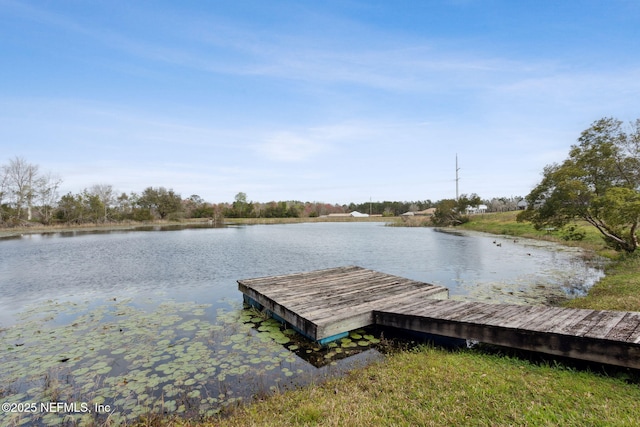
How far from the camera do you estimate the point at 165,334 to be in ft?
19.2

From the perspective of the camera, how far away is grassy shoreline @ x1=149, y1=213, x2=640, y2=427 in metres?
2.50

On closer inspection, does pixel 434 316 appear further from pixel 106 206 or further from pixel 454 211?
pixel 106 206

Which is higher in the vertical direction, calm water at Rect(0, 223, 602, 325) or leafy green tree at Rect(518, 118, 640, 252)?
leafy green tree at Rect(518, 118, 640, 252)

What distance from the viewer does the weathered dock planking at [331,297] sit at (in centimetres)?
525

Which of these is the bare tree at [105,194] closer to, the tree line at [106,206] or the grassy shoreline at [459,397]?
the tree line at [106,206]

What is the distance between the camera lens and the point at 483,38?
1373cm

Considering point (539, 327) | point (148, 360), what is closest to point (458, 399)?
point (539, 327)

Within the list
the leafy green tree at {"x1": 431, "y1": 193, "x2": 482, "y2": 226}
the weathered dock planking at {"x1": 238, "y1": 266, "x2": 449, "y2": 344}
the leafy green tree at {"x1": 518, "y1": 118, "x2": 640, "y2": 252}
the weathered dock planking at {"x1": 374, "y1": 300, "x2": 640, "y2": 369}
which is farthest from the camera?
the leafy green tree at {"x1": 431, "y1": 193, "x2": 482, "y2": 226}

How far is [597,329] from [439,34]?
15300 mm

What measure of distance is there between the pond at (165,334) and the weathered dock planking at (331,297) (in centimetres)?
36

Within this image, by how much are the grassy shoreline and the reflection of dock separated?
276 mm

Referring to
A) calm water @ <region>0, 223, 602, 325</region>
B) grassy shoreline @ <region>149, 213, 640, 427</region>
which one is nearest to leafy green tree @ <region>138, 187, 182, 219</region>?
calm water @ <region>0, 223, 602, 325</region>

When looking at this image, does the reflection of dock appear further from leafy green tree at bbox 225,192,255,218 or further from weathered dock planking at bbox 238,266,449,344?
leafy green tree at bbox 225,192,255,218

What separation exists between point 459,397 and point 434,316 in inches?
78.5
